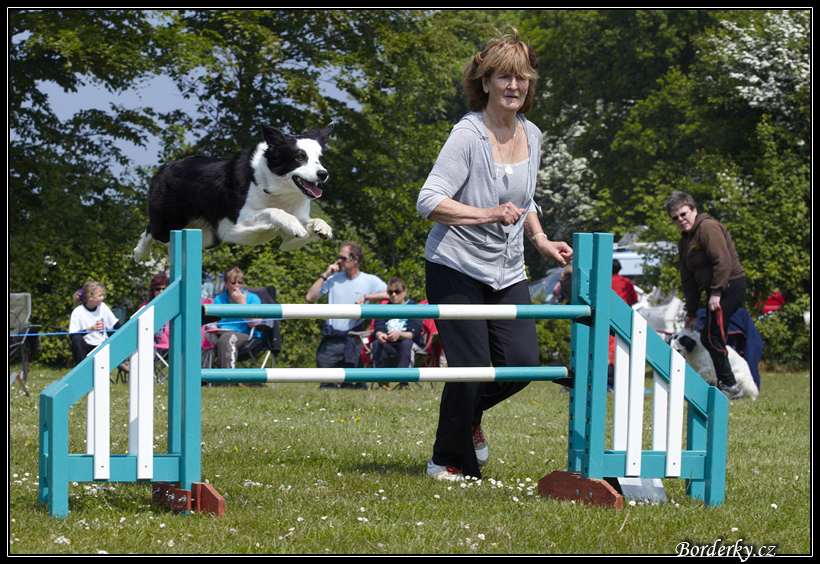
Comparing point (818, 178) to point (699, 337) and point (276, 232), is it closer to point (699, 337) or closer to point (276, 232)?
point (699, 337)

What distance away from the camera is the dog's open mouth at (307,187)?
3234 mm

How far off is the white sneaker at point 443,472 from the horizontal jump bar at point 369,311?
88cm

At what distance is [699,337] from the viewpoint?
26.5 ft

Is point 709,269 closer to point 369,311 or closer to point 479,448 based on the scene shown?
point 479,448

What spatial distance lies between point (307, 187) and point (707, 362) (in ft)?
19.2

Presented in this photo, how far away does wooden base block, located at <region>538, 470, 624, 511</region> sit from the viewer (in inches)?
127

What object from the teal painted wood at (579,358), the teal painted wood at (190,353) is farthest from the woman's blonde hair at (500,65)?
the teal painted wood at (190,353)

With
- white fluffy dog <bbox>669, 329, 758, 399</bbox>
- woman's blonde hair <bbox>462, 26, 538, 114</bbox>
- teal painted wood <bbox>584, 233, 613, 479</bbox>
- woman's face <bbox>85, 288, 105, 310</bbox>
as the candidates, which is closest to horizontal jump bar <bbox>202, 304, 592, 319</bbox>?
teal painted wood <bbox>584, 233, 613, 479</bbox>

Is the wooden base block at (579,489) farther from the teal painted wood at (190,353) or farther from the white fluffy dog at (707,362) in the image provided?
the white fluffy dog at (707,362)

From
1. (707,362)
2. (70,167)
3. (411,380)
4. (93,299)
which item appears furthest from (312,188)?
(70,167)

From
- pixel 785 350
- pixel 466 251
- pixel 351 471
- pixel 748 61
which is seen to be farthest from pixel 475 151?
pixel 748 61

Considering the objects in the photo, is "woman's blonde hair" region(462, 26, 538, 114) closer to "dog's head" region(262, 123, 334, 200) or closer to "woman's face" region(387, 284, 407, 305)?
"dog's head" region(262, 123, 334, 200)

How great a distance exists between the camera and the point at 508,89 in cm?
335

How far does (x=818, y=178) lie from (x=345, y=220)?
22.6 feet
